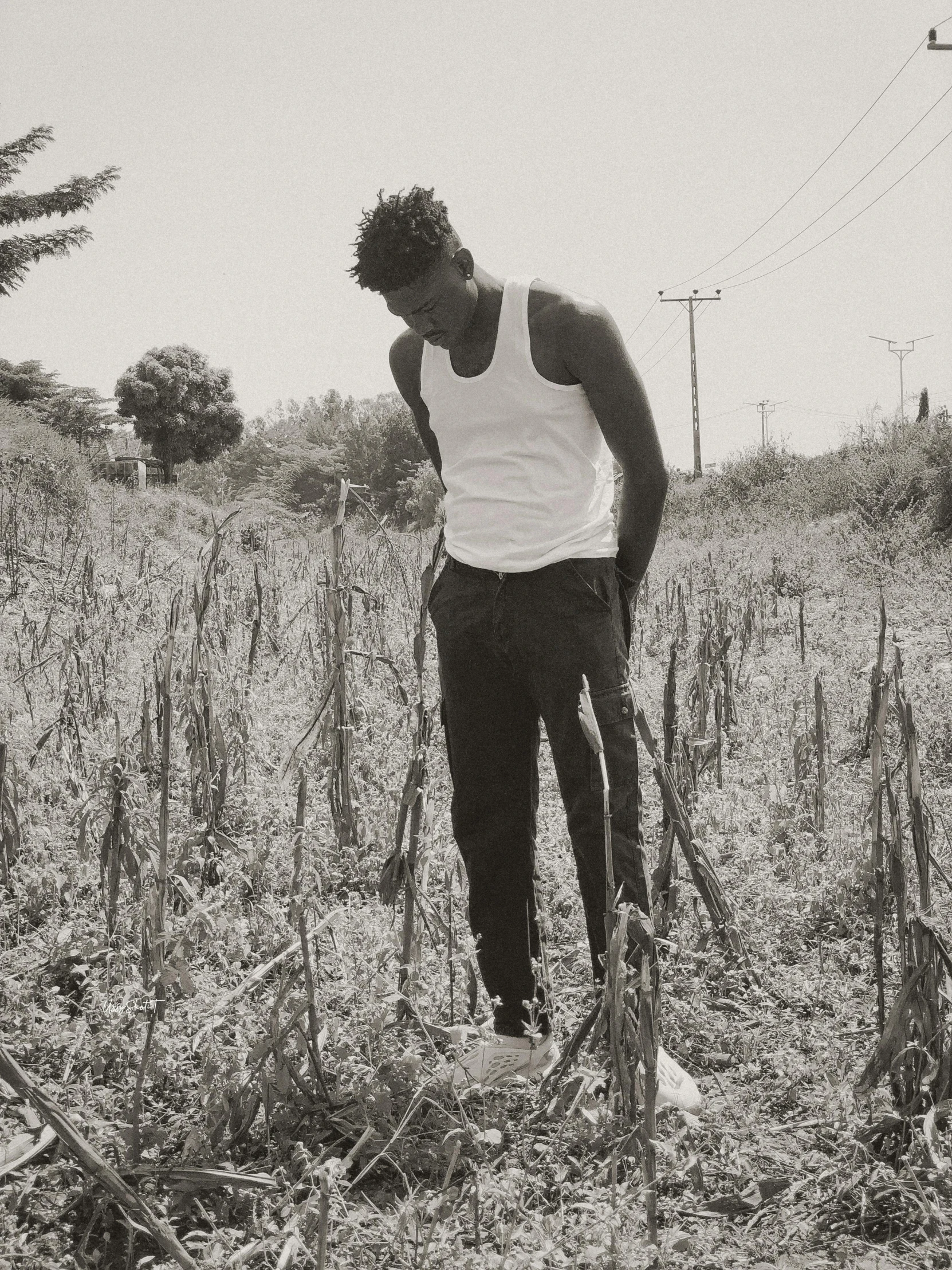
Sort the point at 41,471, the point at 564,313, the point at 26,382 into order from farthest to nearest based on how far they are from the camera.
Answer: the point at 26,382
the point at 41,471
the point at 564,313

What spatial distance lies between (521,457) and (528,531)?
13cm

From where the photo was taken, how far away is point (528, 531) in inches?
70.4

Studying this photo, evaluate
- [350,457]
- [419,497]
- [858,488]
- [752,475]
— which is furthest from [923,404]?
[350,457]

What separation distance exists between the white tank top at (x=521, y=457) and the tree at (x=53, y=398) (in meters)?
32.0

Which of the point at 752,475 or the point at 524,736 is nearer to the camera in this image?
the point at 524,736

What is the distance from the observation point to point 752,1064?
199 cm

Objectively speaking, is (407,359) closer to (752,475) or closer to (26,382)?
(752,475)

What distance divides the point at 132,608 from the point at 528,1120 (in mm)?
4415

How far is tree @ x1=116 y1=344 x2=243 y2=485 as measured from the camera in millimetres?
40531

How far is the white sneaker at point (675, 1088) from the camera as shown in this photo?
68.1 inches

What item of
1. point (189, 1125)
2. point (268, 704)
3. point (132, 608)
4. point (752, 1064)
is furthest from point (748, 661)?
point (189, 1125)

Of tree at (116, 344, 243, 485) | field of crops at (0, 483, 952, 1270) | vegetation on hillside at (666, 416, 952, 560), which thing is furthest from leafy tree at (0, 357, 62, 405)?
field of crops at (0, 483, 952, 1270)

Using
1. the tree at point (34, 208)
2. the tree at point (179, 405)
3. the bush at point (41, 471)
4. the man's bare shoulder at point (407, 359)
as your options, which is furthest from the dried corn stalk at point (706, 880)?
the tree at point (179, 405)

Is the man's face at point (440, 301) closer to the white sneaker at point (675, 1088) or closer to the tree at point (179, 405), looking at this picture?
the white sneaker at point (675, 1088)
